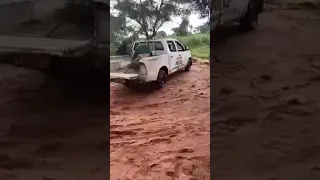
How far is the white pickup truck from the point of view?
1952mm

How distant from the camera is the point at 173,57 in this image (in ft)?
6.54

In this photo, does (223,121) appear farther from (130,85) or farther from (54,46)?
(54,46)

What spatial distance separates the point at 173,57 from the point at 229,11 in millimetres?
394

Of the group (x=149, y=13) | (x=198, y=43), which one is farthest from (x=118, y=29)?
(x=198, y=43)

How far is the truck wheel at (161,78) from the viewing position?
1.97 m

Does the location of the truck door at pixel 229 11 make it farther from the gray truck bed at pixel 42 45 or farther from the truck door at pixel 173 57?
the gray truck bed at pixel 42 45

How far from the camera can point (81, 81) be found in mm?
1821

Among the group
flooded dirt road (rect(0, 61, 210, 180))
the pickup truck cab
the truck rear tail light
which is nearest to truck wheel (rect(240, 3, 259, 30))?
the pickup truck cab

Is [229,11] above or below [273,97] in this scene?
above

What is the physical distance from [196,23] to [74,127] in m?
0.86

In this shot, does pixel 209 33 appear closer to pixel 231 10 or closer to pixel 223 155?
pixel 231 10

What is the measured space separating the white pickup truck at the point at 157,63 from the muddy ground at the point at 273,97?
0.78ft

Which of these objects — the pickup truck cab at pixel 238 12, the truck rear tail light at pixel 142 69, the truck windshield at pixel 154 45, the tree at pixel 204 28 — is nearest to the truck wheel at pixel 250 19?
the pickup truck cab at pixel 238 12

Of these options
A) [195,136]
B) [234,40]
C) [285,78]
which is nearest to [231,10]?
[234,40]
